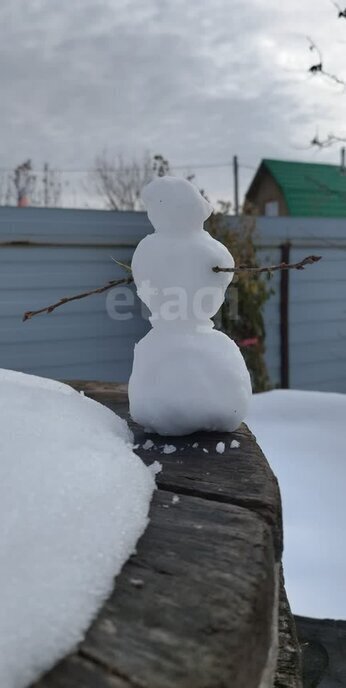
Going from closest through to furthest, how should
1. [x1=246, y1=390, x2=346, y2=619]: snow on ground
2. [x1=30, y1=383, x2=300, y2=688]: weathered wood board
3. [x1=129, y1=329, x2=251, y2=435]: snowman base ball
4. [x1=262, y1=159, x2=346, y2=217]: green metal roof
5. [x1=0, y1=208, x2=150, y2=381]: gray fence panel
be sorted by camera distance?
[x1=30, y1=383, x2=300, y2=688]: weathered wood board
[x1=129, y1=329, x2=251, y2=435]: snowman base ball
[x1=246, y1=390, x2=346, y2=619]: snow on ground
[x1=0, y1=208, x2=150, y2=381]: gray fence panel
[x1=262, y1=159, x2=346, y2=217]: green metal roof

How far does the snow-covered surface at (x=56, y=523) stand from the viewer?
0.54 metres

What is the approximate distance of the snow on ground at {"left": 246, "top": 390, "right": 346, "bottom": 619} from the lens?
6.40 feet

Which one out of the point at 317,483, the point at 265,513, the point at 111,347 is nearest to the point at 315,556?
the point at 317,483

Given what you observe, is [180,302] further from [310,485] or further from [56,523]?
[310,485]

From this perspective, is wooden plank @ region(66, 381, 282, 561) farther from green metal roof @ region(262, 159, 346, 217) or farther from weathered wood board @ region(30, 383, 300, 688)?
green metal roof @ region(262, 159, 346, 217)

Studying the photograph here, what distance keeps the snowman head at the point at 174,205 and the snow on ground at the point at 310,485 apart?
4.70ft

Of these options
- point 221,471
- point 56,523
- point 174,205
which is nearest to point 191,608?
point 56,523

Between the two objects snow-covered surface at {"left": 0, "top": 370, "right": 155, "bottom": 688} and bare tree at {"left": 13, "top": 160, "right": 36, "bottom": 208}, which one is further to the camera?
bare tree at {"left": 13, "top": 160, "right": 36, "bottom": 208}

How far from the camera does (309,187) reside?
9523mm

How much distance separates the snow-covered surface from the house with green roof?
7259 millimetres

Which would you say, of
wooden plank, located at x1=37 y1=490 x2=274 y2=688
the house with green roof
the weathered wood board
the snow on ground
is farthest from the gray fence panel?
the house with green roof

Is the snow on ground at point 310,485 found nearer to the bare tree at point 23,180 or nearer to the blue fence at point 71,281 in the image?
the blue fence at point 71,281

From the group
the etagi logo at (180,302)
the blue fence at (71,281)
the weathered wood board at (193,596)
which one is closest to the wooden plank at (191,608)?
the weathered wood board at (193,596)

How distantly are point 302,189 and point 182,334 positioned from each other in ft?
30.1
